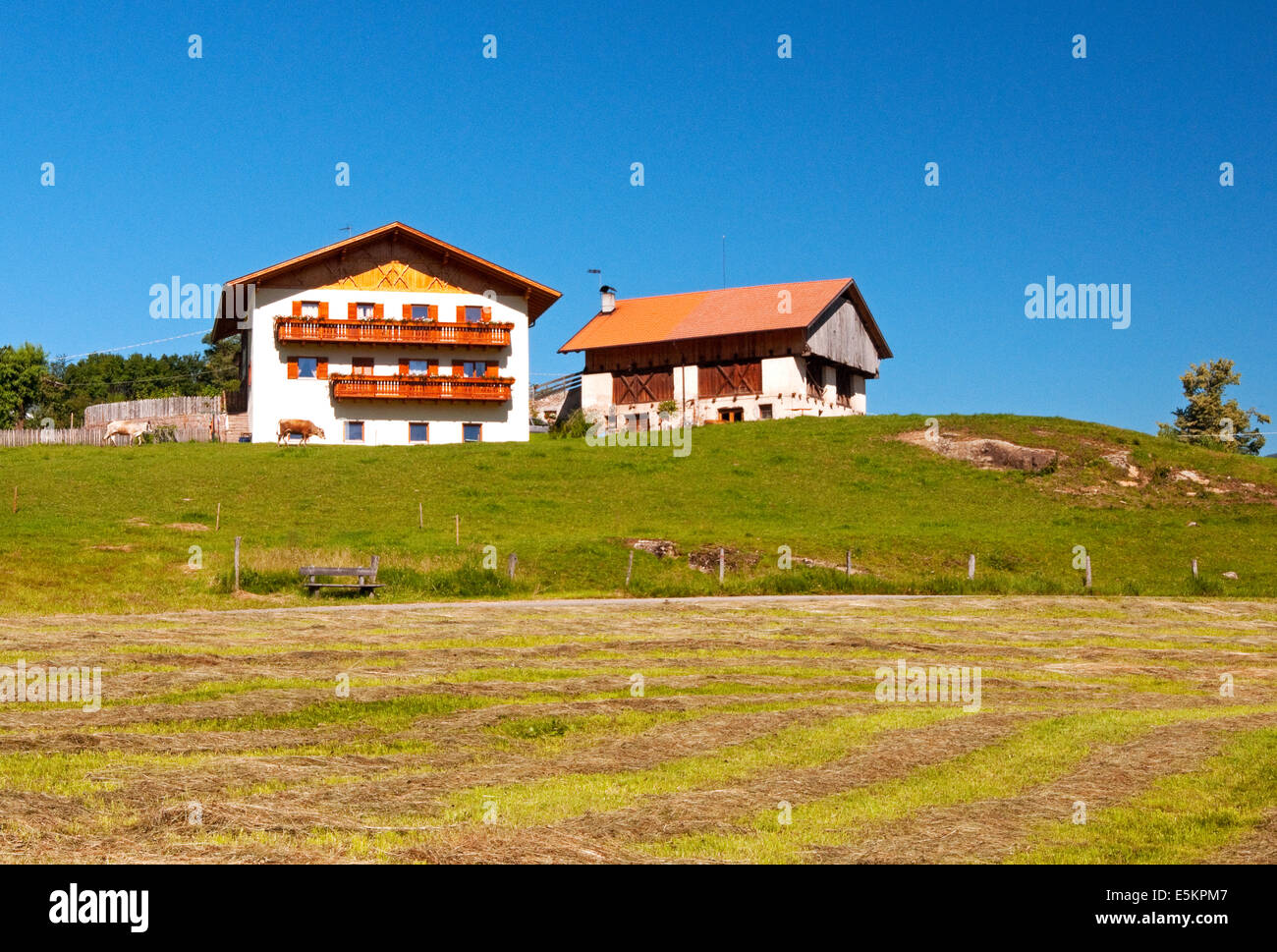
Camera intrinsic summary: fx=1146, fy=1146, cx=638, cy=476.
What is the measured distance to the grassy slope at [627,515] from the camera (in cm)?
3403

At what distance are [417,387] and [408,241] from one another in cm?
843

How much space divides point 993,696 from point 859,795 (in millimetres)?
6908

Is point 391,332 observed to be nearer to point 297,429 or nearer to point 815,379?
point 297,429

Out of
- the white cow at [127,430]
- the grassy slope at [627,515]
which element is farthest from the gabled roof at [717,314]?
the white cow at [127,430]

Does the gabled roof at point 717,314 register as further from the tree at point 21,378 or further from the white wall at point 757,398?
the tree at point 21,378

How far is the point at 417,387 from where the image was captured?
6381cm

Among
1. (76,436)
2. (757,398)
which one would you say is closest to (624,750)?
(757,398)

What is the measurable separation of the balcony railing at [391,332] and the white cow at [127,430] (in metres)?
9.98

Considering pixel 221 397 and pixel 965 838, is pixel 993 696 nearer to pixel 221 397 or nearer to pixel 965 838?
pixel 965 838

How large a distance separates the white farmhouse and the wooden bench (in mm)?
31013

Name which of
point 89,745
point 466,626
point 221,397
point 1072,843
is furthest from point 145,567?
point 221,397

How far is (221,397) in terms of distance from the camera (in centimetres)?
6600

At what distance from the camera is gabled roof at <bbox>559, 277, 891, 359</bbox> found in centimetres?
7131
